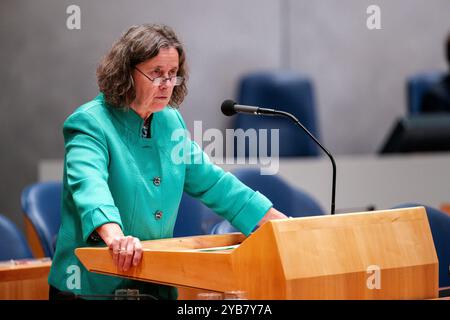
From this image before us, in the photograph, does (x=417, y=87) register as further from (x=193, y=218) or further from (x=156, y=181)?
(x=156, y=181)

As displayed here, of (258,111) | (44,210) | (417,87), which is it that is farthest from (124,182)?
(417,87)

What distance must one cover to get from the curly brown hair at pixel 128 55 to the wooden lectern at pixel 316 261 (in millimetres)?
435

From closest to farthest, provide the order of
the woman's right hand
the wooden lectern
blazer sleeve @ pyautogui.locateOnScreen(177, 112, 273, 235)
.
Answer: the wooden lectern < the woman's right hand < blazer sleeve @ pyautogui.locateOnScreen(177, 112, 273, 235)

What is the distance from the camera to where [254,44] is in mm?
6102

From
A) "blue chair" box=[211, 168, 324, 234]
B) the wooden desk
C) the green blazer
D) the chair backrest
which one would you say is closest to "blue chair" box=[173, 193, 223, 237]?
"blue chair" box=[211, 168, 324, 234]

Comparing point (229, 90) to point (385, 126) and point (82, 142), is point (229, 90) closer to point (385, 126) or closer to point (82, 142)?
point (385, 126)

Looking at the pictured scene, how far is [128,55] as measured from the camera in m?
2.47

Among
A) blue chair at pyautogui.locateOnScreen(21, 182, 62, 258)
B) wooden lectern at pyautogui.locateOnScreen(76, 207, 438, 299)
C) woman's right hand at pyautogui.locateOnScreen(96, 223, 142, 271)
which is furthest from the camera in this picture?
blue chair at pyautogui.locateOnScreen(21, 182, 62, 258)

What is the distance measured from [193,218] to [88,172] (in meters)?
1.23

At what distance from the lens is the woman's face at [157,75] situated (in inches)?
96.7

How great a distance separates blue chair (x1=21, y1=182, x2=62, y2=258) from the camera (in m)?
3.74

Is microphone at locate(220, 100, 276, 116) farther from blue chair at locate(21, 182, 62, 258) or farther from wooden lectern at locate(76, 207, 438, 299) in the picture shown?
blue chair at locate(21, 182, 62, 258)

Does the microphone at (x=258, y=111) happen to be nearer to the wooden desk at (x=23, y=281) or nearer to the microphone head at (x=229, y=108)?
the microphone head at (x=229, y=108)

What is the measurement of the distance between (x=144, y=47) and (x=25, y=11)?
115 inches
